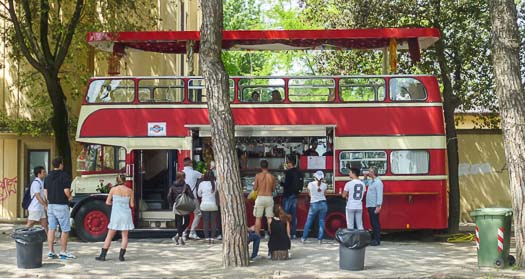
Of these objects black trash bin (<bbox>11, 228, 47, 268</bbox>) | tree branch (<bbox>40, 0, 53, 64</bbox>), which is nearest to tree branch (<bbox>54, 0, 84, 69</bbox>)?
tree branch (<bbox>40, 0, 53, 64</bbox>)

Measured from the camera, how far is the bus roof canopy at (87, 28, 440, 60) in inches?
676

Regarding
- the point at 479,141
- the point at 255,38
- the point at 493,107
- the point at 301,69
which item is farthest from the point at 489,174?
the point at 301,69

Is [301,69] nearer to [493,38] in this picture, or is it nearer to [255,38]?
[255,38]

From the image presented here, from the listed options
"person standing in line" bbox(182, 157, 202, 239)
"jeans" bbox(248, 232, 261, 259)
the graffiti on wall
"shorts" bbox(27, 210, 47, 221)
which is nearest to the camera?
"jeans" bbox(248, 232, 261, 259)

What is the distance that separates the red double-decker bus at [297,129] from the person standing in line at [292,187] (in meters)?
0.62

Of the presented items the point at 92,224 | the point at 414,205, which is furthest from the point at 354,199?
the point at 92,224

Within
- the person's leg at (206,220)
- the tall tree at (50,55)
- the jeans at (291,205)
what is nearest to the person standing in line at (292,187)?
the jeans at (291,205)

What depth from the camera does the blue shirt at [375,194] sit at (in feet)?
52.6

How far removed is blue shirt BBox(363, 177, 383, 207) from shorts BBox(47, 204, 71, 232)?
6.61m

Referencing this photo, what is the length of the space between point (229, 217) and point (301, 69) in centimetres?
2969

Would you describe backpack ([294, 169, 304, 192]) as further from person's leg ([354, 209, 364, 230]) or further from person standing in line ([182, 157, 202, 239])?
person standing in line ([182, 157, 202, 239])

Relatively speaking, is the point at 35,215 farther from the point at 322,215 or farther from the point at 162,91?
the point at 322,215

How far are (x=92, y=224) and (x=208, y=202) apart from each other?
9.92 feet

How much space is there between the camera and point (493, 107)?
67.2 feet
